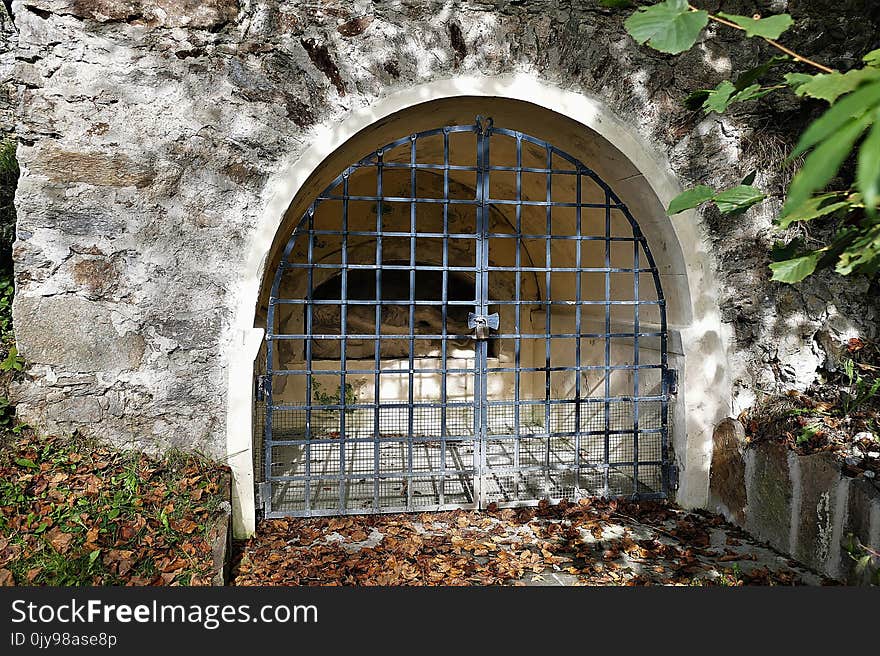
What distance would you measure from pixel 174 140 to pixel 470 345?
4855 millimetres

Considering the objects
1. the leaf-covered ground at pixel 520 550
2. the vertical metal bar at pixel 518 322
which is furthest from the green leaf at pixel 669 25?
the leaf-covered ground at pixel 520 550

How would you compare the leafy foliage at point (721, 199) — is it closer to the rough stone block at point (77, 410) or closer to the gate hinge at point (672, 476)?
the gate hinge at point (672, 476)

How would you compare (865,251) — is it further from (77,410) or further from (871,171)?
(77,410)

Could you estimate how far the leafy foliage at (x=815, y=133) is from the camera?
83 cm

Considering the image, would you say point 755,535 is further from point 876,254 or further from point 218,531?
point 218,531

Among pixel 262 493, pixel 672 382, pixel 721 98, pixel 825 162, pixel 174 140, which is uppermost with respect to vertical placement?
pixel 174 140

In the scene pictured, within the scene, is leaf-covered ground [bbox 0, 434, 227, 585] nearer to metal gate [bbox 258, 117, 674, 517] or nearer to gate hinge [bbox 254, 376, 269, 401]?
gate hinge [bbox 254, 376, 269, 401]

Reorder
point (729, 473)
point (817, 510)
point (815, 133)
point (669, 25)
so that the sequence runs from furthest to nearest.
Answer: point (729, 473) → point (817, 510) → point (669, 25) → point (815, 133)

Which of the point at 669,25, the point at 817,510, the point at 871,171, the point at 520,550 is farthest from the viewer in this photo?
the point at 520,550

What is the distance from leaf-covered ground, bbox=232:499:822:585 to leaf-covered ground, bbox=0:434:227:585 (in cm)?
34

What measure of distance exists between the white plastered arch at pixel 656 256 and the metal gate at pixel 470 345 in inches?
7.3

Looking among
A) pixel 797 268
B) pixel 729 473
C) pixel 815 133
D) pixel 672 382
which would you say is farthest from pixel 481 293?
pixel 815 133

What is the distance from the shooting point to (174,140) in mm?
3238

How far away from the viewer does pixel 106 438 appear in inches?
127
